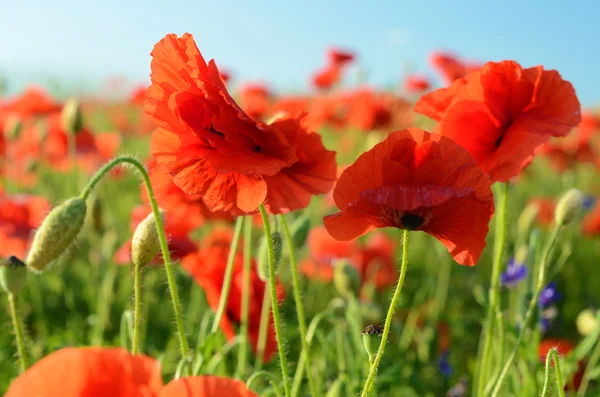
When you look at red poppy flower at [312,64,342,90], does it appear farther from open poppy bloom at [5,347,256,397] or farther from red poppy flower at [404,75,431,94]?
open poppy bloom at [5,347,256,397]

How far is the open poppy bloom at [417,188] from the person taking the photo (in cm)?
87

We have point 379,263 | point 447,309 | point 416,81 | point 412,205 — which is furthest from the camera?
point 416,81

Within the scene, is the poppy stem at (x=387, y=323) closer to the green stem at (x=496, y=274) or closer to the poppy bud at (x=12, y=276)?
the green stem at (x=496, y=274)

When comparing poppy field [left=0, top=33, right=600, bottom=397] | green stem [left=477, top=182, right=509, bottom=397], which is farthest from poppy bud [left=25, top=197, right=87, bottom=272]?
green stem [left=477, top=182, right=509, bottom=397]

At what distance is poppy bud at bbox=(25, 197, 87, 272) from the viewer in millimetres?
1062

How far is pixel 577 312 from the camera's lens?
10.2 feet

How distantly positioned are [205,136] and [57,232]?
0.30m

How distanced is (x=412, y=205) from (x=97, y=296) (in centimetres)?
217

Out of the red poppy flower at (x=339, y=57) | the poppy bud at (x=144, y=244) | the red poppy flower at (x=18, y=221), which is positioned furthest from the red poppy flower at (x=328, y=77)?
the poppy bud at (x=144, y=244)

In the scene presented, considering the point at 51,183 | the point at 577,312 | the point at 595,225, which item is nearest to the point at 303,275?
the point at 577,312

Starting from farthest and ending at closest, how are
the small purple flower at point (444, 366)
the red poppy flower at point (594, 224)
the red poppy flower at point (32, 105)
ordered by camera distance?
the red poppy flower at point (32, 105)
the red poppy flower at point (594, 224)
the small purple flower at point (444, 366)

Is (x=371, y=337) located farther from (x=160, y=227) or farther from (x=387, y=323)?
(x=160, y=227)

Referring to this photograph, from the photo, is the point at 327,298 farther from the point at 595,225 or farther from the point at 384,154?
the point at 384,154

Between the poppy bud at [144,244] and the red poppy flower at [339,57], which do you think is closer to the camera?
the poppy bud at [144,244]
